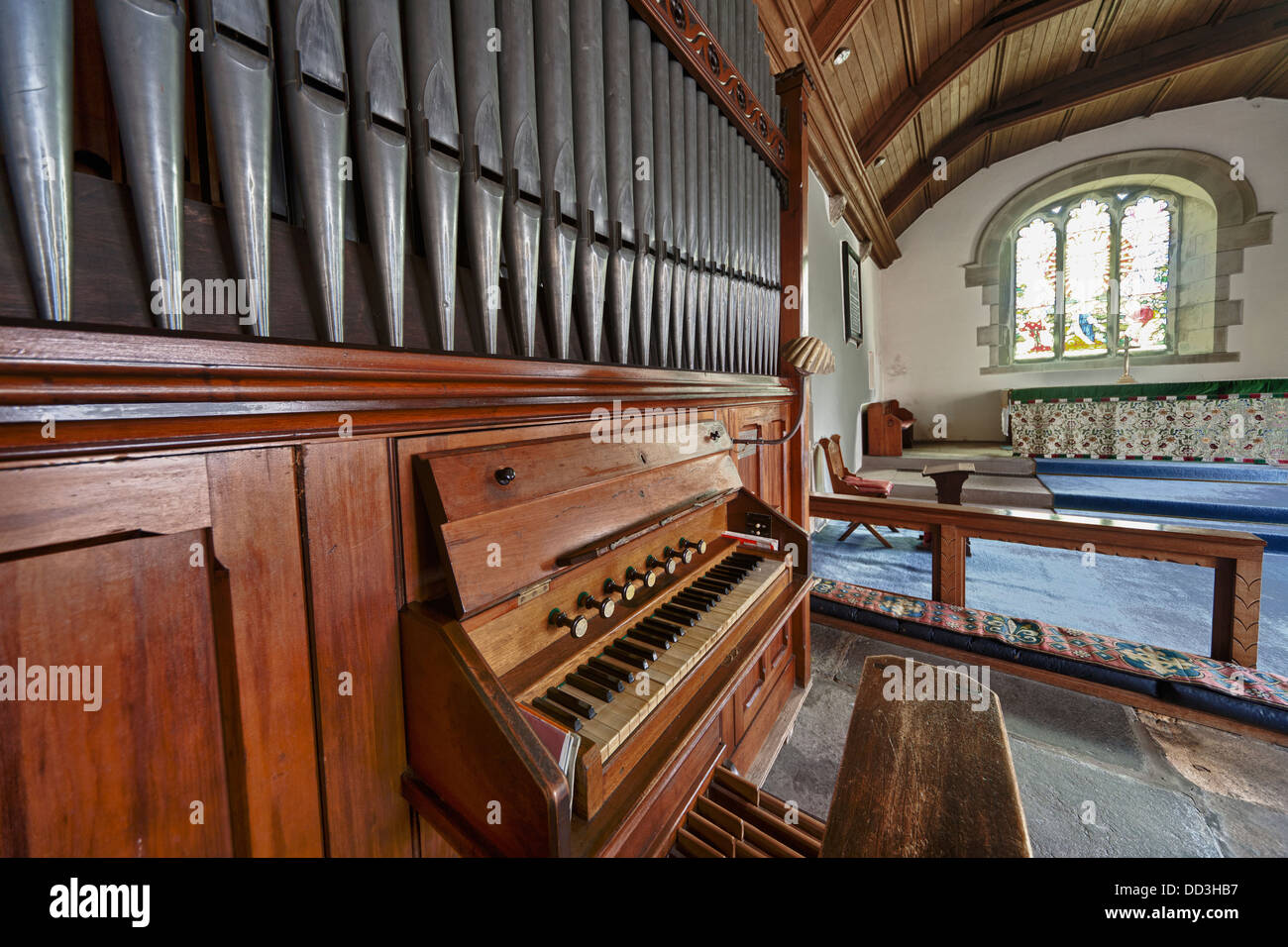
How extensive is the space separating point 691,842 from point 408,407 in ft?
4.62

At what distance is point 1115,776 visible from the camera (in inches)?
73.9

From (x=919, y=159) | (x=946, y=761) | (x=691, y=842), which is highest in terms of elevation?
(x=919, y=159)

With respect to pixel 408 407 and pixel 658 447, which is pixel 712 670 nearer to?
pixel 658 447

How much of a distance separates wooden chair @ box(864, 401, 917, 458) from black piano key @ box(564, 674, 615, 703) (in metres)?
7.69

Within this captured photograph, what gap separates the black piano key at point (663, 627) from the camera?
120cm

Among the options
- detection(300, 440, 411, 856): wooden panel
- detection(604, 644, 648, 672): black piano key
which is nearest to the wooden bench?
detection(604, 644, 648, 672): black piano key

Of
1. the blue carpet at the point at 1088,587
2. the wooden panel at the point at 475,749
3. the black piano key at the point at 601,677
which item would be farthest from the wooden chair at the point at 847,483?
the wooden panel at the point at 475,749

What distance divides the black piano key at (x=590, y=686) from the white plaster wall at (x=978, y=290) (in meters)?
9.87

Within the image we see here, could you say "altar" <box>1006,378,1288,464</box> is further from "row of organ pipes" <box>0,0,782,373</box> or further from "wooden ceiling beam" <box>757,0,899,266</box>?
"row of organ pipes" <box>0,0,782,373</box>

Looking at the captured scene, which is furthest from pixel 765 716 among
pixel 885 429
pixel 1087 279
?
pixel 1087 279

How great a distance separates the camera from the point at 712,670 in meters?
1.19

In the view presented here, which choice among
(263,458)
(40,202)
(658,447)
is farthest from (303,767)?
(658,447)

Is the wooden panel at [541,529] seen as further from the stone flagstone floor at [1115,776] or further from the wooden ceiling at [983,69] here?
the wooden ceiling at [983,69]

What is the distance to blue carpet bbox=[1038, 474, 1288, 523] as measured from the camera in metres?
4.48
